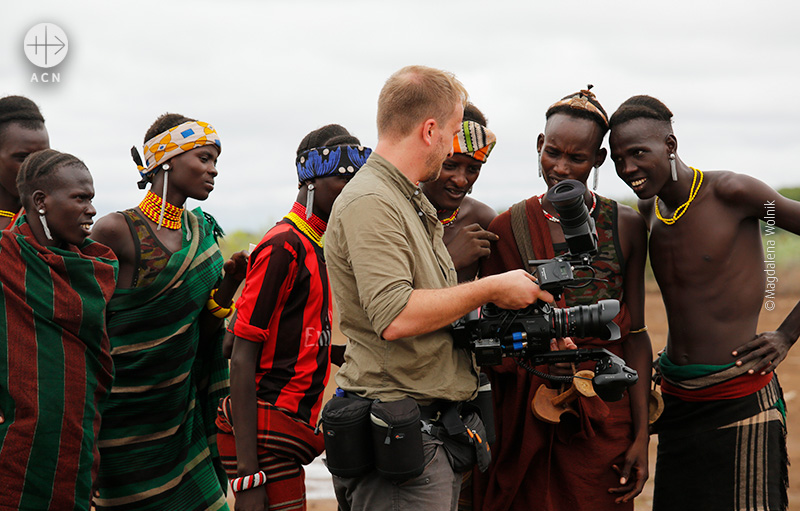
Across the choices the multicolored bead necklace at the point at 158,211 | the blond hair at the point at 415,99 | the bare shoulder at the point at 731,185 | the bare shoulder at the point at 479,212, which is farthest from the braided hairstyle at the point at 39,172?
the bare shoulder at the point at 731,185

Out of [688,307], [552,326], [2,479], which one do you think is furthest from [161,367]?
[688,307]

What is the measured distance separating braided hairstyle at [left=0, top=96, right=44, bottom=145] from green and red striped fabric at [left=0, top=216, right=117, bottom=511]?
98cm

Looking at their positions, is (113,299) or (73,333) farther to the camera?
(113,299)

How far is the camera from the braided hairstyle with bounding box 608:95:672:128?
3.75m

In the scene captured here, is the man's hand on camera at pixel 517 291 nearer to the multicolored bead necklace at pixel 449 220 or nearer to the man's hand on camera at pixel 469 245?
the man's hand on camera at pixel 469 245

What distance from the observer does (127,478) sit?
12.7 ft

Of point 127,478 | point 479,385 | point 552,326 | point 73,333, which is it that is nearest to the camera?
point 552,326

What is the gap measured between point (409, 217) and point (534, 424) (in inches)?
55.5

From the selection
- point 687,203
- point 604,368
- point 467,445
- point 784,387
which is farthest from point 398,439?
point 784,387

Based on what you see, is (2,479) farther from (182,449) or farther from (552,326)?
(552,326)

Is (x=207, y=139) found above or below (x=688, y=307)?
above

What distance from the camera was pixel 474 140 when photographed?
3760mm

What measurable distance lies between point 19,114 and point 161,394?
1680mm

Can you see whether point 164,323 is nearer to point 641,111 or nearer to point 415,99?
point 415,99
